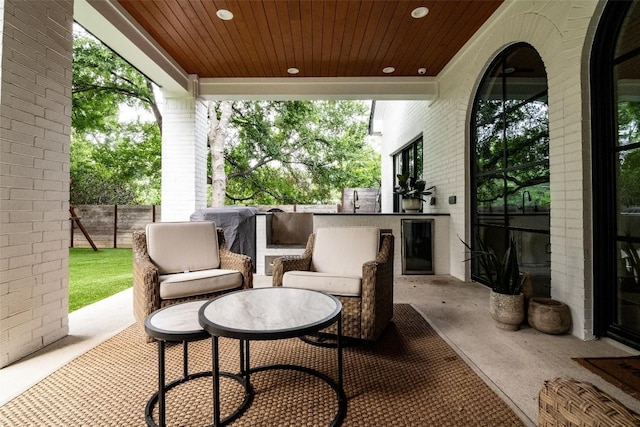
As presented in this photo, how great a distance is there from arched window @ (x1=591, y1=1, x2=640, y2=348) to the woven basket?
1.95 metres

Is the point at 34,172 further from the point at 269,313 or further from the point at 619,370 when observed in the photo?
the point at 619,370

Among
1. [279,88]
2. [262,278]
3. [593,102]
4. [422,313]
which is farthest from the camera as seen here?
[279,88]

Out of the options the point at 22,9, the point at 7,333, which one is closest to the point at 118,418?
the point at 7,333

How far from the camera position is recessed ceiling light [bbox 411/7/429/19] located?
10.7ft

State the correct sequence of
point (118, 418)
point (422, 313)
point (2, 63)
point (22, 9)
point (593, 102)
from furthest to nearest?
point (422, 313) → point (593, 102) → point (22, 9) → point (2, 63) → point (118, 418)

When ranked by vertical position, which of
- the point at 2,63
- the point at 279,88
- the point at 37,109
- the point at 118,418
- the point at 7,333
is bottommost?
the point at 118,418

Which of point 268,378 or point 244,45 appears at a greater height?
point 244,45

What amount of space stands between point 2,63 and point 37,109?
313mm

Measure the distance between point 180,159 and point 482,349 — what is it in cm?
484

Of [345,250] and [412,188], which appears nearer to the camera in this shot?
[345,250]

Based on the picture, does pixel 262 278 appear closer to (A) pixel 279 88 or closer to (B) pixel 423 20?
(A) pixel 279 88

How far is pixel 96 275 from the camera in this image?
4609 millimetres

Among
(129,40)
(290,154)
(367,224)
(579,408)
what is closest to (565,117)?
(579,408)

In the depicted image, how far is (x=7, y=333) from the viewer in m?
1.95
